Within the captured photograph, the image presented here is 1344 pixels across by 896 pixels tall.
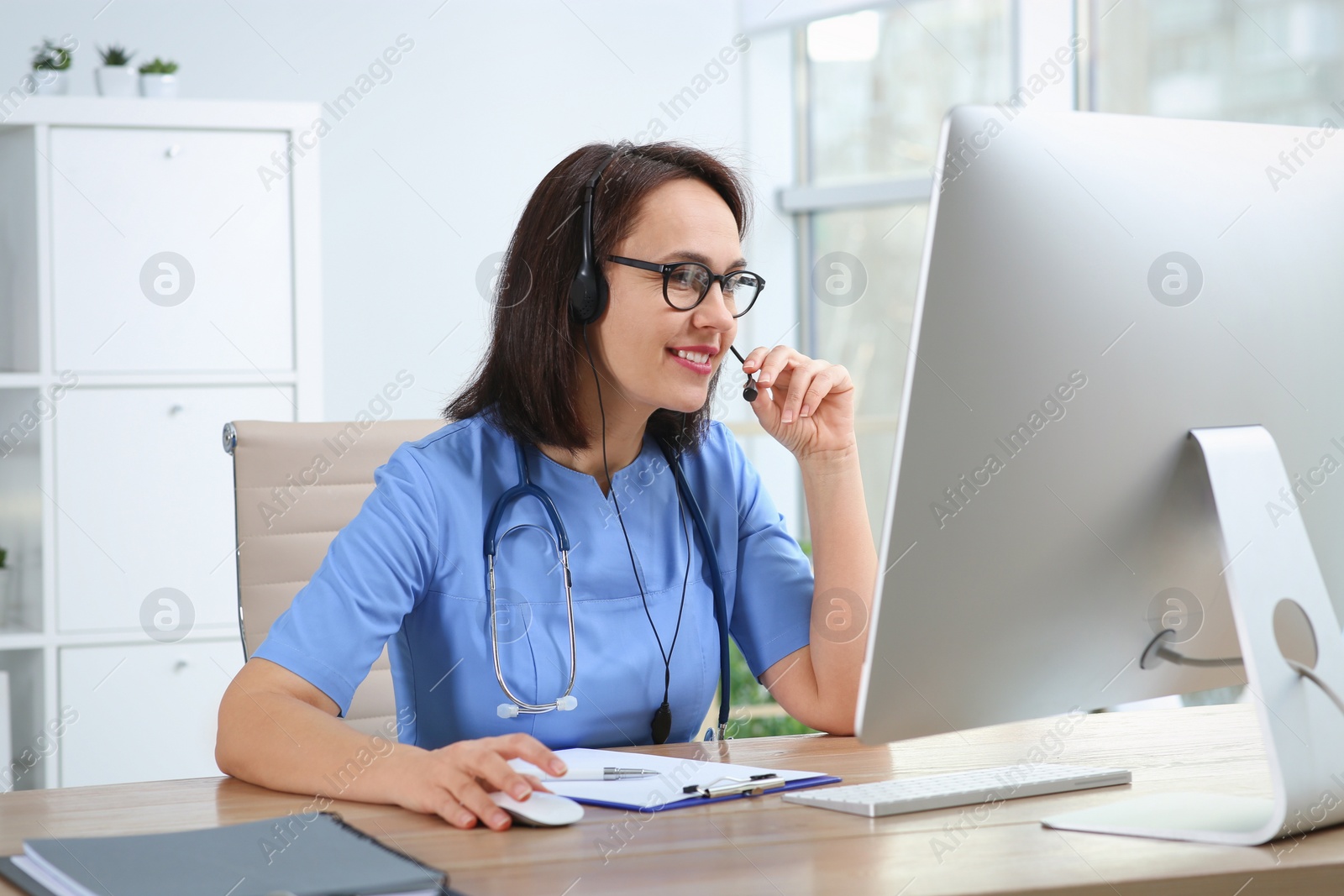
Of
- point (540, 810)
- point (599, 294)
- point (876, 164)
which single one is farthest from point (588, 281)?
point (876, 164)

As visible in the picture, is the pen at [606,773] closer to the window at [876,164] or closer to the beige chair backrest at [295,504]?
the beige chair backrest at [295,504]

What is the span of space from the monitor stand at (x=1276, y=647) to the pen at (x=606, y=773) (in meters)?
0.38

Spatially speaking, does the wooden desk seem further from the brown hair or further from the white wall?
the white wall

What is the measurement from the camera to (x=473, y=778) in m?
1.01

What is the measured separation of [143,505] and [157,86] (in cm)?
99

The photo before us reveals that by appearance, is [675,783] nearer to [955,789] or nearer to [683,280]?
[955,789]

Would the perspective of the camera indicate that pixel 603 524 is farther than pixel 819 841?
Yes

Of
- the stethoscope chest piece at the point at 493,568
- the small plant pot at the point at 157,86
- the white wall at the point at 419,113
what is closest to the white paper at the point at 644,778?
the stethoscope chest piece at the point at 493,568

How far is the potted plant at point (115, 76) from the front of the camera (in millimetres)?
2941

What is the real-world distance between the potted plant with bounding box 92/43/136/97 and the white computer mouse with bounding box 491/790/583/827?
253 cm

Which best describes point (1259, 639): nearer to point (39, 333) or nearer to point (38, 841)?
point (38, 841)

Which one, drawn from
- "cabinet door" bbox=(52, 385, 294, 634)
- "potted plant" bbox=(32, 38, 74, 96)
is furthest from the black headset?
"potted plant" bbox=(32, 38, 74, 96)

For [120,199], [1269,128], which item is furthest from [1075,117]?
[120,199]

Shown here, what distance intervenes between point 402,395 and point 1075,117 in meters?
3.15
